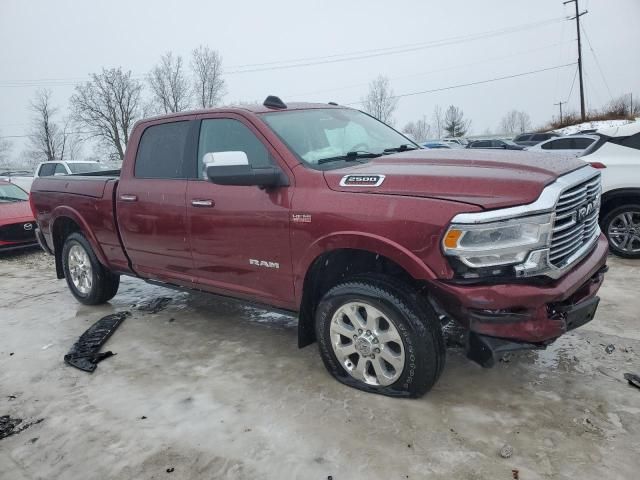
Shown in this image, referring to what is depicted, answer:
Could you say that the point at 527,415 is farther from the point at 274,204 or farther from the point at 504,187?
the point at 274,204

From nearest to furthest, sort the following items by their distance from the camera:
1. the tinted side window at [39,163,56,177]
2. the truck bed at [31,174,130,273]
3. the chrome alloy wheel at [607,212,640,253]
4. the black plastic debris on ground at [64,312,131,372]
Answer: the black plastic debris on ground at [64,312,131,372], the truck bed at [31,174,130,273], the chrome alloy wheel at [607,212,640,253], the tinted side window at [39,163,56,177]

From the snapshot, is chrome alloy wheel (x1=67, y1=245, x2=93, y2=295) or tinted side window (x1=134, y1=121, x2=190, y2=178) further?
chrome alloy wheel (x1=67, y1=245, x2=93, y2=295)

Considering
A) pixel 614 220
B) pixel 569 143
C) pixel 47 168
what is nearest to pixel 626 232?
pixel 614 220

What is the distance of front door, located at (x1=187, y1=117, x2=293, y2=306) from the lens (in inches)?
135

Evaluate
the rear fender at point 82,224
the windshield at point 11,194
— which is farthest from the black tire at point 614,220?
the windshield at point 11,194

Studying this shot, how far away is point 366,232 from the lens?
→ 2910 millimetres

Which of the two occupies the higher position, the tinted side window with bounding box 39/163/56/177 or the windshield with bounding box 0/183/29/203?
the tinted side window with bounding box 39/163/56/177

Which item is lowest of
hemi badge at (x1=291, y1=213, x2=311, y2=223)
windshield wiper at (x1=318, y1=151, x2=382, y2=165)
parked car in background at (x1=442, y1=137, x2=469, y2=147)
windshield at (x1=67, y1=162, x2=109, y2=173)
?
hemi badge at (x1=291, y1=213, x2=311, y2=223)

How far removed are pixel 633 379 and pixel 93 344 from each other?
165 inches

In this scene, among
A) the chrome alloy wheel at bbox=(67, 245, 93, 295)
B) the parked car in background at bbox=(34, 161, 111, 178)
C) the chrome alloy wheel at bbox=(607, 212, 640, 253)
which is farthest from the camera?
the parked car in background at bbox=(34, 161, 111, 178)

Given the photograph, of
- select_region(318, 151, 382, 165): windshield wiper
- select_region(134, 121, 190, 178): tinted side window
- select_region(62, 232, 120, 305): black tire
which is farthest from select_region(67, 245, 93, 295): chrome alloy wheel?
select_region(318, 151, 382, 165): windshield wiper

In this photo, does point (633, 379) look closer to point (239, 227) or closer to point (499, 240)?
point (499, 240)

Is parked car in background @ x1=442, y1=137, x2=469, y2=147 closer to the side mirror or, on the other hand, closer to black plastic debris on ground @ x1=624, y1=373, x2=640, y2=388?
black plastic debris on ground @ x1=624, y1=373, x2=640, y2=388

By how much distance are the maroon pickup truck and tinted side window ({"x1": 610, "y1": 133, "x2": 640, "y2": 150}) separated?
347 cm
